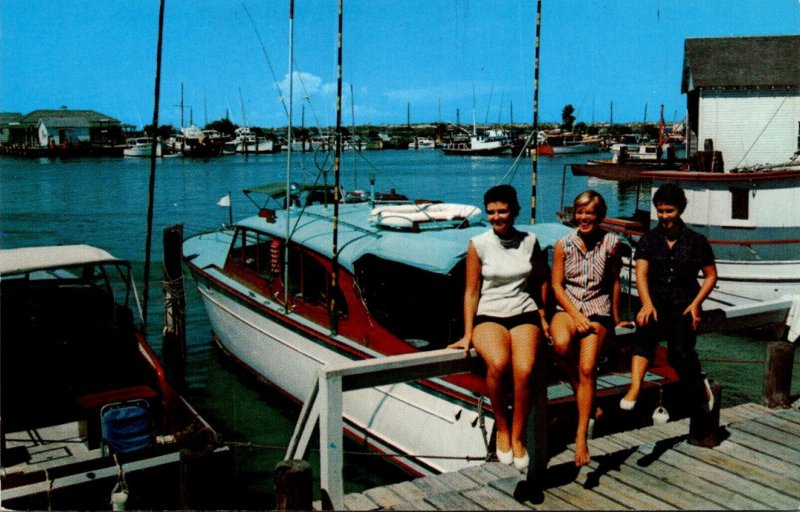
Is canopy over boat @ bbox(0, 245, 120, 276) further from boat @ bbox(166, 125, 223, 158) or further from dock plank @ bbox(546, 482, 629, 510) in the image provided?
boat @ bbox(166, 125, 223, 158)

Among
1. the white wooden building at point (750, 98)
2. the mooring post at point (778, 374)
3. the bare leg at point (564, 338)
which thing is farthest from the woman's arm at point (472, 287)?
the white wooden building at point (750, 98)

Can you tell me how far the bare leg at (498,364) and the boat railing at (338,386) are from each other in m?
0.14

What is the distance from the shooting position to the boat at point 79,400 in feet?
25.9

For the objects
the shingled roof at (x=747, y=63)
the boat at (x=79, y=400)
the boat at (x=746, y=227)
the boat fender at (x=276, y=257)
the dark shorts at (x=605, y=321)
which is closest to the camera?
the dark shorts at (x=605, y=321)

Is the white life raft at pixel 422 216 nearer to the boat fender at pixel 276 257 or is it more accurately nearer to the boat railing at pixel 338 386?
the boat fender at pixel 276 257

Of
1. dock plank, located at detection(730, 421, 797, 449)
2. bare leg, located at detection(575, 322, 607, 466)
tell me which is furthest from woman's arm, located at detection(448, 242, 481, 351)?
dock plank, located at detection(730, 421, 797, 449)

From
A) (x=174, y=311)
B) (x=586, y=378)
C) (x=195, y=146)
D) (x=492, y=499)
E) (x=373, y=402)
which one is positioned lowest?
(x=373, y=402)

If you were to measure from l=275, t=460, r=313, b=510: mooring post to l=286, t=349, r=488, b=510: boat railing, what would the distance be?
0.71 ft

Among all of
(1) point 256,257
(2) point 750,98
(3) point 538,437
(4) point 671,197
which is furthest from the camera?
(2) point 750,98

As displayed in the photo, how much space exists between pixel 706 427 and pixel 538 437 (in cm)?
165

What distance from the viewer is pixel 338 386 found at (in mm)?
4238

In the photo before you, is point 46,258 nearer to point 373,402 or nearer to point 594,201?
point 373,402

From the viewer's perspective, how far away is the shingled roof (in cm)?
2811

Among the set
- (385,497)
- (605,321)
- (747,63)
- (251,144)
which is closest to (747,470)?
(605,321)
